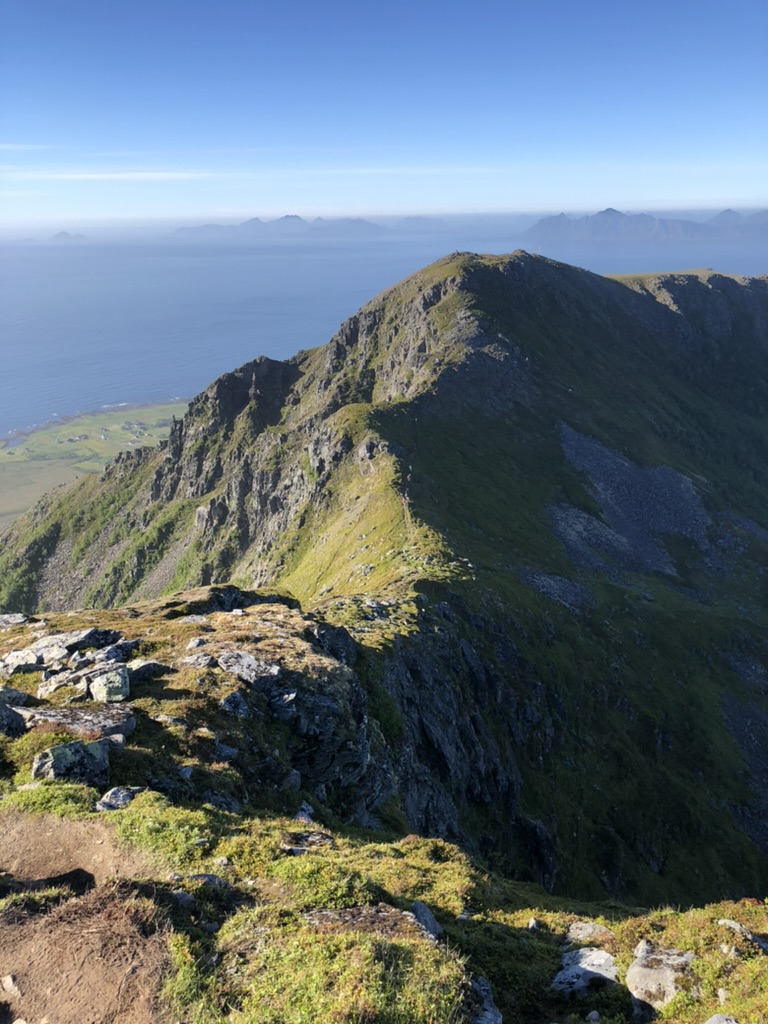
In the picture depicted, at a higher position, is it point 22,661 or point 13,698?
point 13,698

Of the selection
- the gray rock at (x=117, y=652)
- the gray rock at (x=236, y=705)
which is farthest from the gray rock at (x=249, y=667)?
the gray rock at (x=117, y=652)

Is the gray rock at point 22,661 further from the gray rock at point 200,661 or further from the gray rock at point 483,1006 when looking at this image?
the gray rock at point 483,1006

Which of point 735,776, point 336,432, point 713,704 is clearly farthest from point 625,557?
point 336,432

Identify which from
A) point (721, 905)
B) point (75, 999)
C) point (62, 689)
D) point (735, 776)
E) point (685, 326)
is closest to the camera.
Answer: point (75, 999)

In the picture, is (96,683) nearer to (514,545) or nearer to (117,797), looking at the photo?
(117,797)

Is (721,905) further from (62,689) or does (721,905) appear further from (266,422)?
(266,422)

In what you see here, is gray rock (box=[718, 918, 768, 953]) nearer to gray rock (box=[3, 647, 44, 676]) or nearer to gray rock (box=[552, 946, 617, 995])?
gray rock (box=[552, 946, 617, 995])

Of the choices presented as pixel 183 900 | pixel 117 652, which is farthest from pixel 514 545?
pixel 183 900
